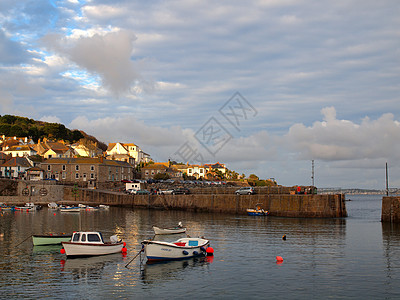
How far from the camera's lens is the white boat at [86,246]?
38219 mm

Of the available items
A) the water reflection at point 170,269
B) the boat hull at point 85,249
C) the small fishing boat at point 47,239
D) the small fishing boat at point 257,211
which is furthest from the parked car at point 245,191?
the boat hull at point 85,249

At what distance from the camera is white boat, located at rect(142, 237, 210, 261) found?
36.3 meters

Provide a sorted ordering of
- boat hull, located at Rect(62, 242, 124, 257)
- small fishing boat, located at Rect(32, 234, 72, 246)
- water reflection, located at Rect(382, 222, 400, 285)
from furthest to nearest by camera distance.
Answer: small fishing boat, located at Rect(32, 234, 72, 246), boat hull, located at Rect(62, 242, 124, 257), water reflection, located at Rect(382, 222, 400, 285)

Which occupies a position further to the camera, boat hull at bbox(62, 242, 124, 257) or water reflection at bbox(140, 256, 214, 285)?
boat hull at bbox(62, 242, 124, 257)

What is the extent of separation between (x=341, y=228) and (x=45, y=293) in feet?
154

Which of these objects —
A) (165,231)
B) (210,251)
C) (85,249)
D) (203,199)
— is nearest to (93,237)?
(85,249)

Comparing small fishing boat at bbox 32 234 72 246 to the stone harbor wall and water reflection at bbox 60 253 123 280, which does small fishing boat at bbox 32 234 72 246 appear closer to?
water reflection at bbox 60 253 123 280

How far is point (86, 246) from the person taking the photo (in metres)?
38.4

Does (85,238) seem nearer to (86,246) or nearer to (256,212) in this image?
(86,246)

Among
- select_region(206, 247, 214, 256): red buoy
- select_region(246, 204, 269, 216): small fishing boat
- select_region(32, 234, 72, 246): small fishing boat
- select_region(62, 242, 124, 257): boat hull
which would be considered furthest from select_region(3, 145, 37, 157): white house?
select_region(206, 247, 214, 256): red buoy

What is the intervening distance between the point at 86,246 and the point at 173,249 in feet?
26.7

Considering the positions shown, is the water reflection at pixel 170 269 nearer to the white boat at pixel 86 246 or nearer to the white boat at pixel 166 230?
the white boat at pixel 86 246

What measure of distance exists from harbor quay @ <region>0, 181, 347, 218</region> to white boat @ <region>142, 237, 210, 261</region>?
41.8 meters

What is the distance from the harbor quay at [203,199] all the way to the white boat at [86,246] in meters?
47.0
